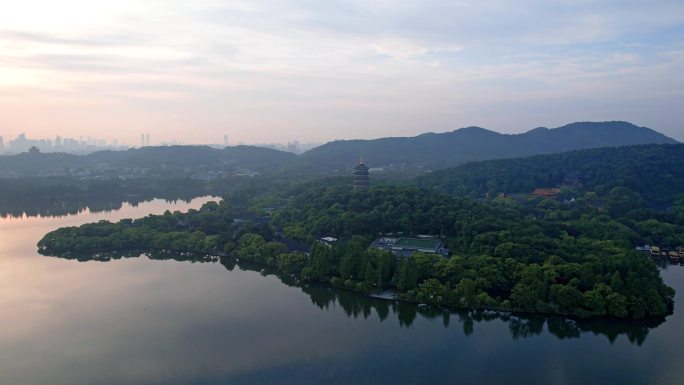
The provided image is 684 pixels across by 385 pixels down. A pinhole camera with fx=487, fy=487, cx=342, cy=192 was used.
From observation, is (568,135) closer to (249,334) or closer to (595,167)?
(595,167)

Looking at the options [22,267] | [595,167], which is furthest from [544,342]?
[595,167]

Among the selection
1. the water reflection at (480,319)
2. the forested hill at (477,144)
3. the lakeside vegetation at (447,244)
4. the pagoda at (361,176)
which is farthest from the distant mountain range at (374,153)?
the water reflection at (480,319)

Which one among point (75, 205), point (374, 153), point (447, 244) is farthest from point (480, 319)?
point (374, 153)

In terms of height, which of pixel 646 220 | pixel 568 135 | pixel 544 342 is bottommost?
pixel 544 342

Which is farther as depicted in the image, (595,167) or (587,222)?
(595,167)

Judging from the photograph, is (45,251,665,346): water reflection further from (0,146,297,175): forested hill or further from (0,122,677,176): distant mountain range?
(0,146,297,175): forested hill

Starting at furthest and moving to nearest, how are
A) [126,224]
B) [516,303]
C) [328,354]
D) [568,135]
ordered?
[568,135] < [126,224] < [516,303] < [328,354]
